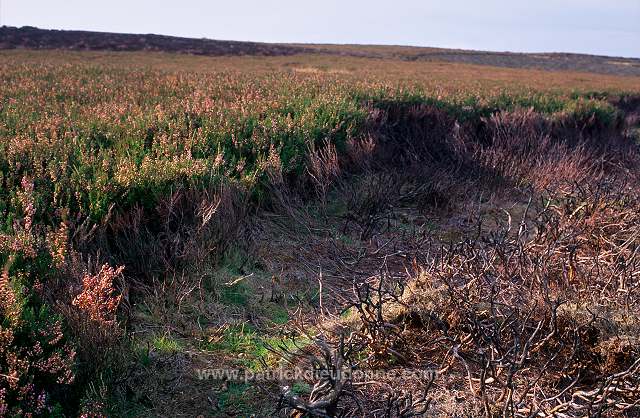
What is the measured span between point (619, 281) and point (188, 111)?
5.92 m

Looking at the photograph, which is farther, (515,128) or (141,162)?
(515,128)

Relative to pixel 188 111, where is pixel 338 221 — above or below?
below

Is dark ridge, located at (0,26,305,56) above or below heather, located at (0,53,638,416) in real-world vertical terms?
above

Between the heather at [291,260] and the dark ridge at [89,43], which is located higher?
the dark ridge at [89,43]

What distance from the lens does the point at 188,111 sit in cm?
807

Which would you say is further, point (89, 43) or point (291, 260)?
point (89, 43)

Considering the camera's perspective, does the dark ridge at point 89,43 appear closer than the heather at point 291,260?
No

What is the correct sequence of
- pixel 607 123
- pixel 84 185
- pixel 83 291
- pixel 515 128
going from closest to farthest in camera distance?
pixel 83 291 → pixel 84 185 → pixel 515 128 → pixel 607 123

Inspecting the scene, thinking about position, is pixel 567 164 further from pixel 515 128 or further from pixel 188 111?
pixel 188 111

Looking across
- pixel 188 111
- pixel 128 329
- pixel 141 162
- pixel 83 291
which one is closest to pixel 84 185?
pixel 141 162

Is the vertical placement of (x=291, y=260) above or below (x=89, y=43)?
below

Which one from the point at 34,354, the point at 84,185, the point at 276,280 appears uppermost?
the point at 84,185

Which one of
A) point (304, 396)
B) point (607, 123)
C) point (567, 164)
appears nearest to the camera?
point (304, 396)

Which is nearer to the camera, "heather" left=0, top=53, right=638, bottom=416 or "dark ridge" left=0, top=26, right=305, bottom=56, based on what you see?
"heather" left=0, top=53, right=638, bottom=416
